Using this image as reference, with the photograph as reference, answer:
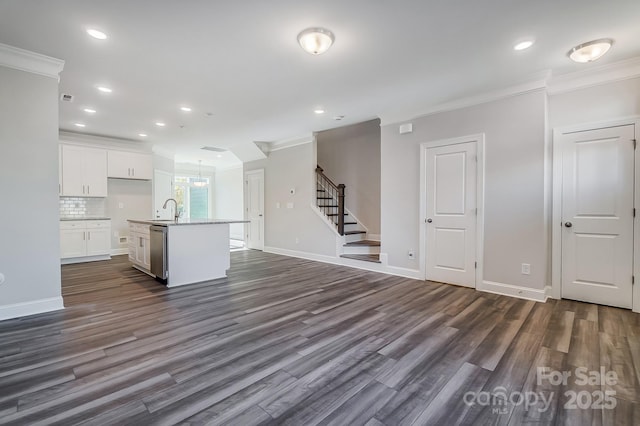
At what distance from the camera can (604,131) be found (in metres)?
3.41

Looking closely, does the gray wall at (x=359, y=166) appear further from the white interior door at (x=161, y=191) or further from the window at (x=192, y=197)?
the window at (x=192, y=197)

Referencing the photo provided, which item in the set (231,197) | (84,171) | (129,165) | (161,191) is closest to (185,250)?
(84,171)

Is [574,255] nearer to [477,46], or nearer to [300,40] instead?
[477,46]

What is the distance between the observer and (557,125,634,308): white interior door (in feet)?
10.9

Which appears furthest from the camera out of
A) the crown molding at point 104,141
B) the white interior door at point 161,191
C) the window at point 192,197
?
the window at point 192,197

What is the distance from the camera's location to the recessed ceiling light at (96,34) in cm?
258

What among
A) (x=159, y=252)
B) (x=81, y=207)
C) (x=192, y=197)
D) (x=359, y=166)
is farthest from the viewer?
(x=192, y=197)

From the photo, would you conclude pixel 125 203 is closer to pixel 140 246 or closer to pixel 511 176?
pixel 140 246

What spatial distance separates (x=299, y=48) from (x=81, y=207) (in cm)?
645

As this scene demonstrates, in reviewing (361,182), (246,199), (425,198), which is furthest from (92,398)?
(246,199)

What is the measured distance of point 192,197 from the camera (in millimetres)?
11188

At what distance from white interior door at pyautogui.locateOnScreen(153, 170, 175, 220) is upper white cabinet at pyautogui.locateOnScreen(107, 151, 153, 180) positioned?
54cm

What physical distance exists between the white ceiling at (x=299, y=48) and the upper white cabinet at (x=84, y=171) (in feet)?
6.10

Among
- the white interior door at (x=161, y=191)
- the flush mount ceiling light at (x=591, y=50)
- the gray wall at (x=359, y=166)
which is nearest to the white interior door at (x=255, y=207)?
the gray wall at (x=359, y=166)
